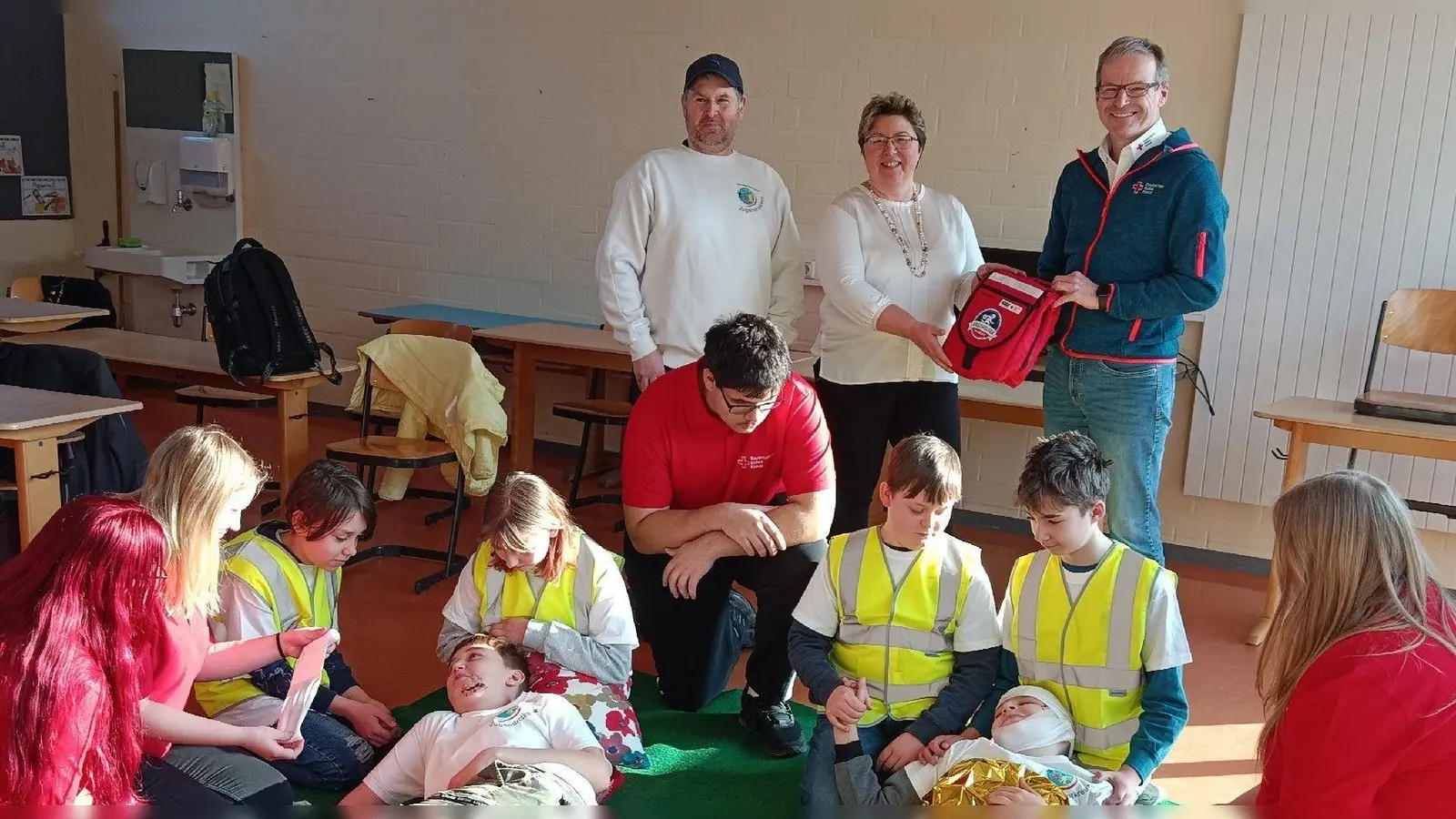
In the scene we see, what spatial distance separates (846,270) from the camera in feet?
10.7

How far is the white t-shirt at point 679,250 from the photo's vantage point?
340 cm

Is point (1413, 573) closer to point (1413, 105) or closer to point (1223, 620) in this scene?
point (1223, 620)

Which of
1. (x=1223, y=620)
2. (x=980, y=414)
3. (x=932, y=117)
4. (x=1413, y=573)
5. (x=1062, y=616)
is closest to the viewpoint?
(x=1413, y=573)

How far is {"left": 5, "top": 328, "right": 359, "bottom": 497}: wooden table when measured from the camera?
446 cm

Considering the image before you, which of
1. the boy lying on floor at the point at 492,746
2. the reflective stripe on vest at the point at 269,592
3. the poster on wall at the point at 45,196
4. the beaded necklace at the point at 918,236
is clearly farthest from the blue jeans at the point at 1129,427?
the poster on wall at the point at 45,196

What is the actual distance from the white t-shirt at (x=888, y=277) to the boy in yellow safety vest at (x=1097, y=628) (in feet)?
2.81

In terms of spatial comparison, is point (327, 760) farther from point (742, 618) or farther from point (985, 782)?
point (985, 782)

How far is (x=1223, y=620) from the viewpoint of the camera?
13.6ft

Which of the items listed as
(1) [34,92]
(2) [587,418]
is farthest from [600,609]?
(1) [34,92]

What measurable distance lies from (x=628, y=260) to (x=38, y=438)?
162cm

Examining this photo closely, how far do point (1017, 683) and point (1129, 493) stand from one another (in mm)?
731

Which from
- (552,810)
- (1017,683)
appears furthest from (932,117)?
(552,810)

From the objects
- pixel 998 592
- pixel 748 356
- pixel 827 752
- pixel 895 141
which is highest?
pixel 895 141

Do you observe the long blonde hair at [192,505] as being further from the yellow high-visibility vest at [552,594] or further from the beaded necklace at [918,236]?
the beaded necklace at [918,236]
